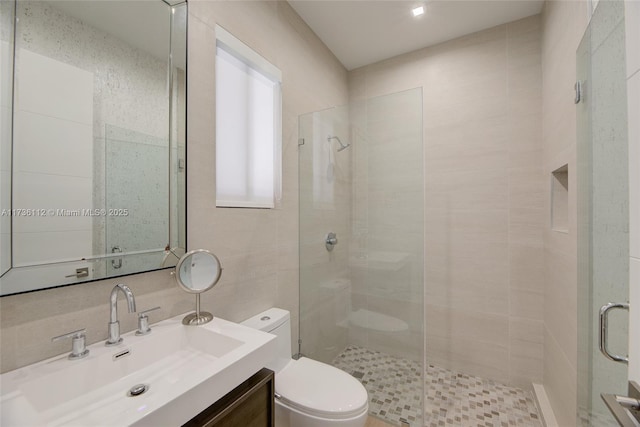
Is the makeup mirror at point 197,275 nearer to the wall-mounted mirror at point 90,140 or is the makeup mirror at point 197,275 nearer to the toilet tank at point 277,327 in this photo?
the wall-mounted mirror at point 90,140

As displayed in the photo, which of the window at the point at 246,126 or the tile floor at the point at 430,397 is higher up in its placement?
the window at the point at 246,126

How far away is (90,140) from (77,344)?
673 mm

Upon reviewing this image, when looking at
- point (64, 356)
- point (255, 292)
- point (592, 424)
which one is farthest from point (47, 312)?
point (592, 424)

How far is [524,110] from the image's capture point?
2.00 meters

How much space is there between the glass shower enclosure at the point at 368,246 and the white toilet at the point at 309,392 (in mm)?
424

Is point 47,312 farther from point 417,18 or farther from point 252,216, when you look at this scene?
point 417,18

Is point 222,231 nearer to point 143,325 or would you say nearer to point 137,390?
point 143,325

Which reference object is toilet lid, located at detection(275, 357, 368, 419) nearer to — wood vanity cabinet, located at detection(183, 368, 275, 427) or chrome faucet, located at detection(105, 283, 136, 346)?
wood vanity cabinet, located at detection(183, 368, 275, 427)

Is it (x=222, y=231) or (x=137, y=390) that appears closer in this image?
(x=137, y=390)

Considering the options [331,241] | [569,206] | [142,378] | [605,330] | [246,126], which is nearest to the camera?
[605,330]

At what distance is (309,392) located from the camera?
1314mm

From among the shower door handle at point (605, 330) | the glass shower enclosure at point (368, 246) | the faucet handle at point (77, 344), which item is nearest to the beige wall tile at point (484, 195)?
the glass shower enclosure at point (368, 246)

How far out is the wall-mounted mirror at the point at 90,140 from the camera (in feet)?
2.57

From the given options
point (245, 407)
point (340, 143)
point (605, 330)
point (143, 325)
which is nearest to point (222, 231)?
point (143, 325)
